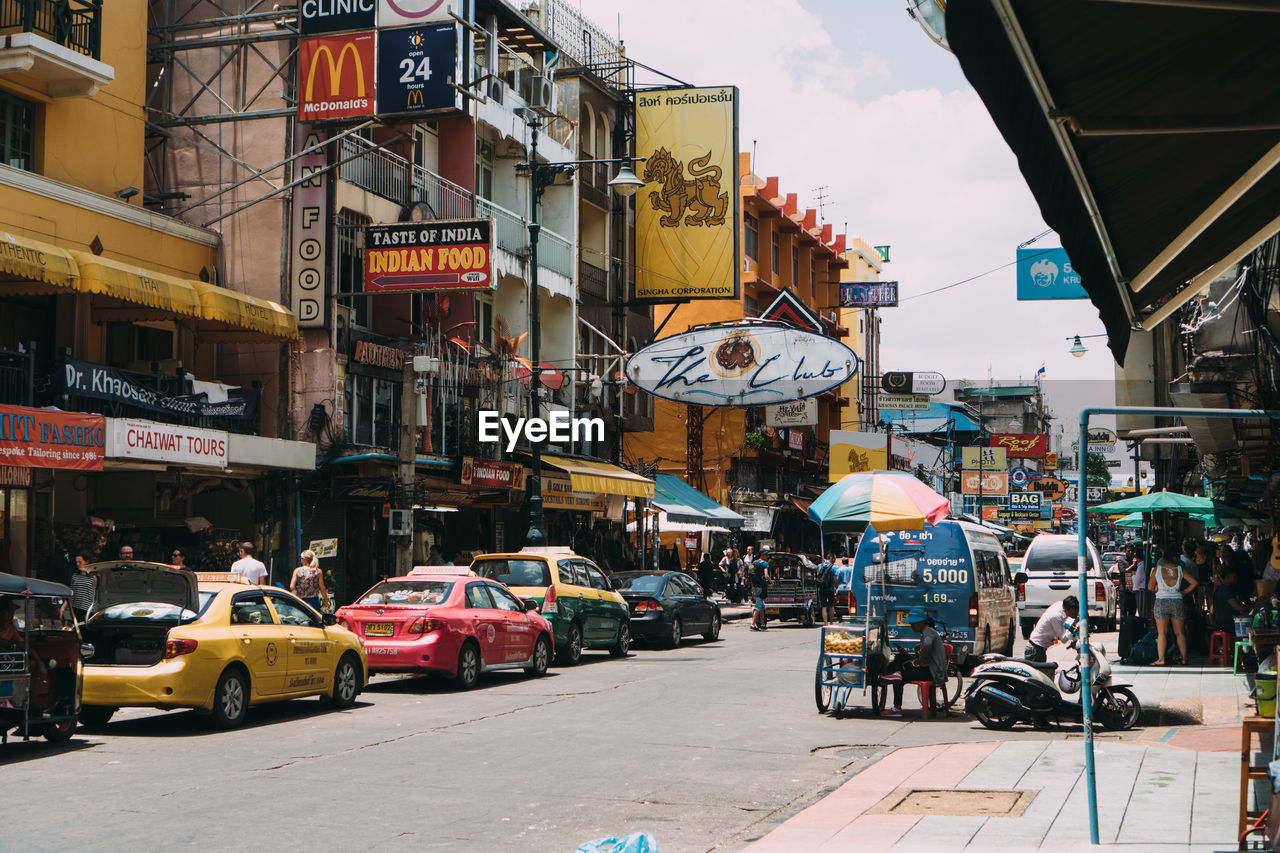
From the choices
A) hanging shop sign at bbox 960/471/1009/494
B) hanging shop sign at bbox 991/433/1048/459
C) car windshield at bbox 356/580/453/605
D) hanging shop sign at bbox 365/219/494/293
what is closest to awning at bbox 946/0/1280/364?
car windshield at bbox 356/580/453/605

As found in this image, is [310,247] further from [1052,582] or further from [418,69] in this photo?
[1052,582]

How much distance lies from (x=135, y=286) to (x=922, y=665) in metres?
13.2

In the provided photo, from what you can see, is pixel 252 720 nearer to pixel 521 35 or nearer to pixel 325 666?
pixel 325 666

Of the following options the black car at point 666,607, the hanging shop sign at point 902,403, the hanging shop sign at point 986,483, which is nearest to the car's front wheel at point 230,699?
the black car at point 666,607

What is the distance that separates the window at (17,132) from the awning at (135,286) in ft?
7.66

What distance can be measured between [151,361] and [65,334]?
6.81ft

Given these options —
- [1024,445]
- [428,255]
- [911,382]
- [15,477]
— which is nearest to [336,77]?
[428,255]

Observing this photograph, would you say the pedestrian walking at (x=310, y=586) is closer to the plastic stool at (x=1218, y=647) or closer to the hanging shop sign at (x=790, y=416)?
the plastic stool at (x=1218, y=647)

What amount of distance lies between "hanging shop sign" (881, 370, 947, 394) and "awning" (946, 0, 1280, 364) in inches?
2355

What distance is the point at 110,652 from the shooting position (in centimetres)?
1372

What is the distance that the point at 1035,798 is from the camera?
10219mm

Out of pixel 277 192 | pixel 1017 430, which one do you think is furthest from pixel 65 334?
pixel 1017 430

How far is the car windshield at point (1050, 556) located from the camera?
31906mm

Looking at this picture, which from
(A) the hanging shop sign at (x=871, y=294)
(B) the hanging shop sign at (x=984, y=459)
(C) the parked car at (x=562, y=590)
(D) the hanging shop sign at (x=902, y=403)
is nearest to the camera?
(C) the parked car at (x=562, y=590)
